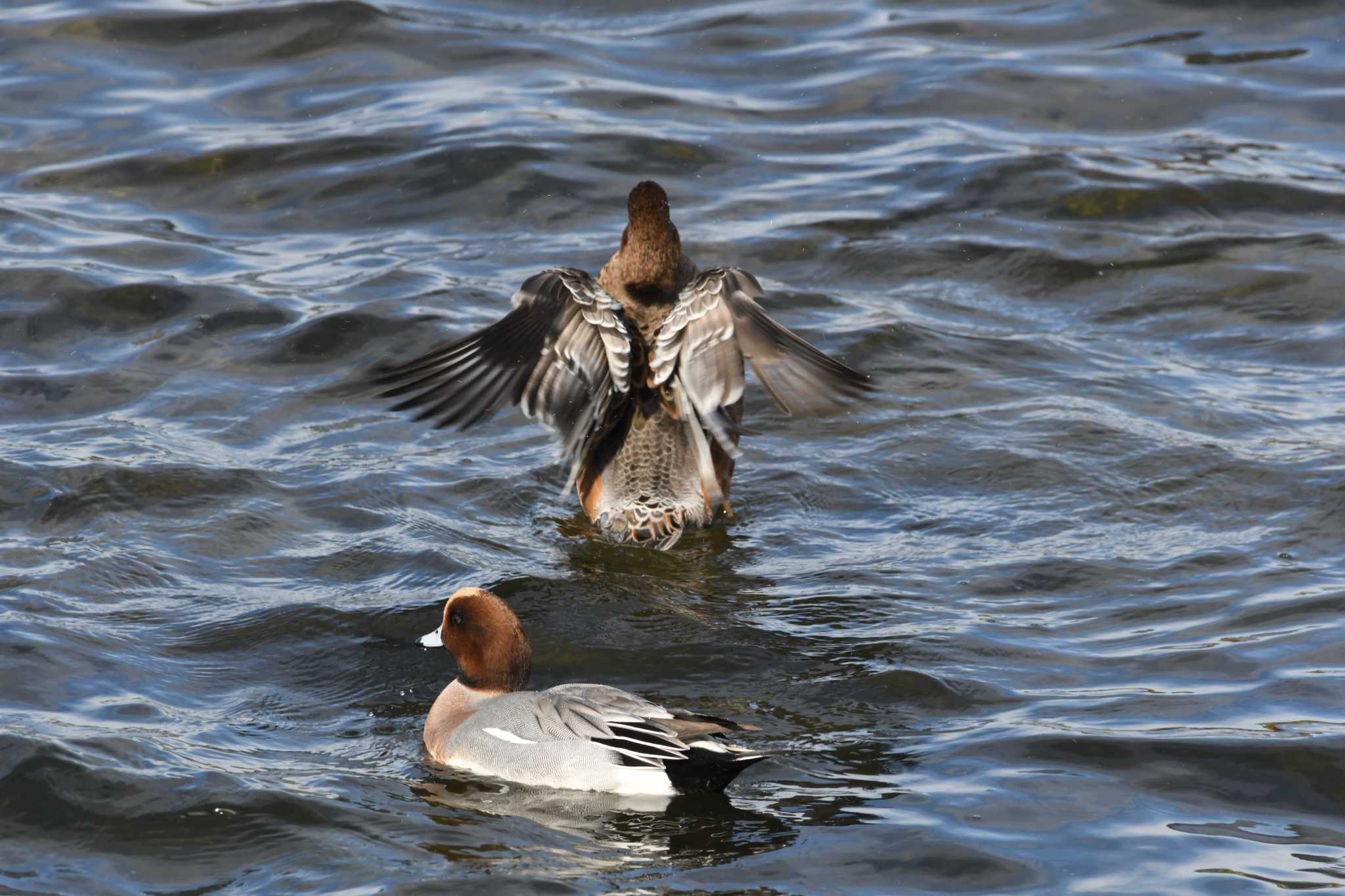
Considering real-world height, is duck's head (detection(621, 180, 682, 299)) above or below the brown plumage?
above

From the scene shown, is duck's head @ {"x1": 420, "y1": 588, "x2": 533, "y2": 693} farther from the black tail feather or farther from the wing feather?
the wing feather

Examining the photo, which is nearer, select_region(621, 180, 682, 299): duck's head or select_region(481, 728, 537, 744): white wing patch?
select_region(481, 728, 537, 744): white wing patch

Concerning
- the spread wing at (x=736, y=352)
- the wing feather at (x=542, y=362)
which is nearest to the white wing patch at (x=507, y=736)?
the wing feather at (x=542, y=362)

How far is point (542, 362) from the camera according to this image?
26.0ft

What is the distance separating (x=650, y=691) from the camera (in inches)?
270

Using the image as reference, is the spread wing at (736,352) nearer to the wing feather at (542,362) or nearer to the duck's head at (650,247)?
the wing feather at (542,362)

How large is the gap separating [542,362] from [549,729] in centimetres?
232

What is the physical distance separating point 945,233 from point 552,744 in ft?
21.7

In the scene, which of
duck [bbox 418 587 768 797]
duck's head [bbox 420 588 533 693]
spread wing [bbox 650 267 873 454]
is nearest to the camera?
duck [bbox 418 587 768 797]

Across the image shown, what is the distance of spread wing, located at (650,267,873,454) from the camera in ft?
25.0

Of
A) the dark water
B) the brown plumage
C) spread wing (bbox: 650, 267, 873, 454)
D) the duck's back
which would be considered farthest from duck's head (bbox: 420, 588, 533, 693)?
the duck's back

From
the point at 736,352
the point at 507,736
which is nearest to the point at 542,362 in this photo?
the point at 736,352

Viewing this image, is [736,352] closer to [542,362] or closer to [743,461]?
[542,362]

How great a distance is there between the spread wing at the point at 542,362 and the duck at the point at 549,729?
1.37 metres
